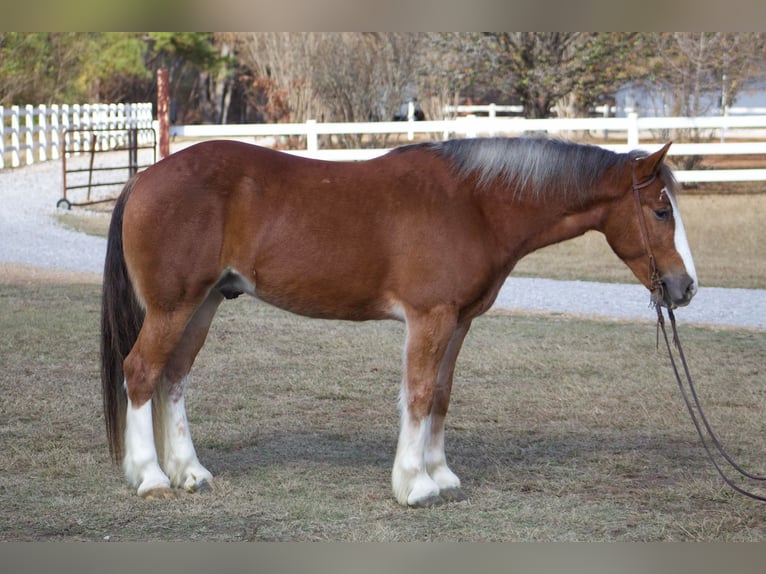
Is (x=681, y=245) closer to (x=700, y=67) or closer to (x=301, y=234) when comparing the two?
(x=301, y=234)

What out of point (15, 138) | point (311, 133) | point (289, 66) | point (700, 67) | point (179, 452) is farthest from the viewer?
point (289, 66)

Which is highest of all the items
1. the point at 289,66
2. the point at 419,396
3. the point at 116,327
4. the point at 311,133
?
the point at 289,66

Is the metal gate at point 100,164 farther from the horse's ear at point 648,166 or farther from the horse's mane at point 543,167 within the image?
the horse's ear at point 648,166

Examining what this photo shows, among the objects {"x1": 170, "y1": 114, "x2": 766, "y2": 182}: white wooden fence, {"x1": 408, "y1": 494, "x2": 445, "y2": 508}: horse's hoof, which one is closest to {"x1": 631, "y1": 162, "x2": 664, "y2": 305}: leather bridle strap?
{"x1": 408, "y1": 494, "x2": 445, "y2": 508}: horse's hoof

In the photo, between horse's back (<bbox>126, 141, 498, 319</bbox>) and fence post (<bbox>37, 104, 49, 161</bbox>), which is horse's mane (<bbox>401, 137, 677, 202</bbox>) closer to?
horse's back (<bbox>126, 141, 498, 319</bbox>)

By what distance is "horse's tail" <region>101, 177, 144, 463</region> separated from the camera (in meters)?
5.21

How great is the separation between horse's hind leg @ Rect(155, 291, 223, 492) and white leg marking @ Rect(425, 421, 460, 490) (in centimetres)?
113

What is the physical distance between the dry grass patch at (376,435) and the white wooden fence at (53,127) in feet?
51.8

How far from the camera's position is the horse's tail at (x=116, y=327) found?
521 cm

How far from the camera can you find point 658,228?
4.95 meters

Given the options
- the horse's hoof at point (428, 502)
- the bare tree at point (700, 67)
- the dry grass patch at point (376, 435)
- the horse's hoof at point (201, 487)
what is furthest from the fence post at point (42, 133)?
the horse's hoof at point (428, 502)

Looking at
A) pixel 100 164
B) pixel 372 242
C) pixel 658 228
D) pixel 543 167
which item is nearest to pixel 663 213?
pixel 658 228

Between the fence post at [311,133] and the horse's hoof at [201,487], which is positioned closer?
the horse's hoof at [201,487]

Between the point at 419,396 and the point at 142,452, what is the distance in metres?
1.39
